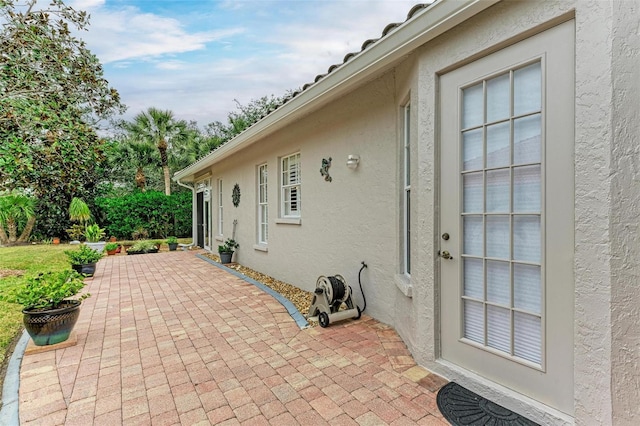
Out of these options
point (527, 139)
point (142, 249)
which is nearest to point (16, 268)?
point (142, 249)

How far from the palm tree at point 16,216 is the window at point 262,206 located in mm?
11273

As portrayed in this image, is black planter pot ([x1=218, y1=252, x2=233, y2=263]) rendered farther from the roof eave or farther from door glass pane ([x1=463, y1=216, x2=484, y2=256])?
door glass pane ([x1=463, y1=216, x2=484, y2=256])

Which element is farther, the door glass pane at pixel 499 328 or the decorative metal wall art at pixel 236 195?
the decorative metal wall art at pixel 236 195

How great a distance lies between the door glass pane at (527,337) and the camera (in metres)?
2.27

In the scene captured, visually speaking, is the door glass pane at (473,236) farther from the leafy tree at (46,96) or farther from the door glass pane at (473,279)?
the leafy tree at (46,96)

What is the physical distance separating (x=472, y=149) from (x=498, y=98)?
42 cm

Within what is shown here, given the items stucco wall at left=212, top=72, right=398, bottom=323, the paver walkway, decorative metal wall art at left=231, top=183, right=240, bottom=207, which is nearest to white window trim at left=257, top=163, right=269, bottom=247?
stucco wall at left=212, top=72, right=398, bottom=323

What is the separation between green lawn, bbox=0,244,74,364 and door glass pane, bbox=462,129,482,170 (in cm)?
505

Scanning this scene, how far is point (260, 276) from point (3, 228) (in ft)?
47.3

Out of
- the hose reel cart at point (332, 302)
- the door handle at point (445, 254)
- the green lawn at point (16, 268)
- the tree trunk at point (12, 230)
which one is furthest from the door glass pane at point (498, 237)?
the tree trunk at point (12, 230)

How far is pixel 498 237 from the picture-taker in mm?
2520

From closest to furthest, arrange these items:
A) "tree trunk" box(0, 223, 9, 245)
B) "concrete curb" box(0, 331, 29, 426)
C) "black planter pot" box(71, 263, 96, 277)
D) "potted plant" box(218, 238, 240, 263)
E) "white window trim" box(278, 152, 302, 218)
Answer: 1. "concrete curb" box(0, 331, 29, 426)
2. "white window trim" box(278, 152, 302, 218)
3. "black planter pot" box(71, 263, 96, 277)
4. "potted plant" box(218, 238, 240, 263)
5. "tree trunk" box(0, 223, 9, 245)

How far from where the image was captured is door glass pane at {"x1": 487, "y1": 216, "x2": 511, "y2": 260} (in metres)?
2.47


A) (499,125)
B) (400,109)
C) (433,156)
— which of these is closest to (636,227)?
(499,125)
